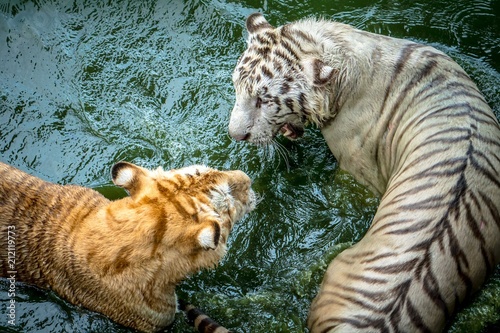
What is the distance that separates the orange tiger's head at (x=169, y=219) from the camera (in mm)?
2557

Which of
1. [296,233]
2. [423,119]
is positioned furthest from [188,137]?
[423,119]

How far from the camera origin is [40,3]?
4410 mm

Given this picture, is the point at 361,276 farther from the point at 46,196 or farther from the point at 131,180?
the point at 46,196

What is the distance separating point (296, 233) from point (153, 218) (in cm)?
119

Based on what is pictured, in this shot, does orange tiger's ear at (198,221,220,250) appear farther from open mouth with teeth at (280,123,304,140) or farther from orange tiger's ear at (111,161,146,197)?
open mouth with teeth at (280,123,304,140)

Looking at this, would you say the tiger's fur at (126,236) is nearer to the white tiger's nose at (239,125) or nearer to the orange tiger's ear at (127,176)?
the orange tiger's ear at (127,176)

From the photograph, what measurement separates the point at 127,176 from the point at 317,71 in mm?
1145

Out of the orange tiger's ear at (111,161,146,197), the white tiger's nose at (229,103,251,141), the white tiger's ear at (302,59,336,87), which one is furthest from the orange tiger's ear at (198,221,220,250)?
the white tiger's ear at (302,59,336,87)

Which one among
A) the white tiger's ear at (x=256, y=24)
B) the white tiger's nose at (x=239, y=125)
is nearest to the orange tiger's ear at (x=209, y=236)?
the white tiger's nose at (x=239, y=125)

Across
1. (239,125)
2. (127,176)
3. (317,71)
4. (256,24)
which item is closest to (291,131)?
(239,125)

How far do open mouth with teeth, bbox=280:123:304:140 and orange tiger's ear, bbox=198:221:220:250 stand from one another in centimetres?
123

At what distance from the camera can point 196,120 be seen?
4.00m

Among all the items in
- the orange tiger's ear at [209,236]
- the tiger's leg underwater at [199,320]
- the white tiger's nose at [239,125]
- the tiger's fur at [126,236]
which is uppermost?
the white tiger's nose at [239,125]

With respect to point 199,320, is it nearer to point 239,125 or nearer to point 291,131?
point 239,125
